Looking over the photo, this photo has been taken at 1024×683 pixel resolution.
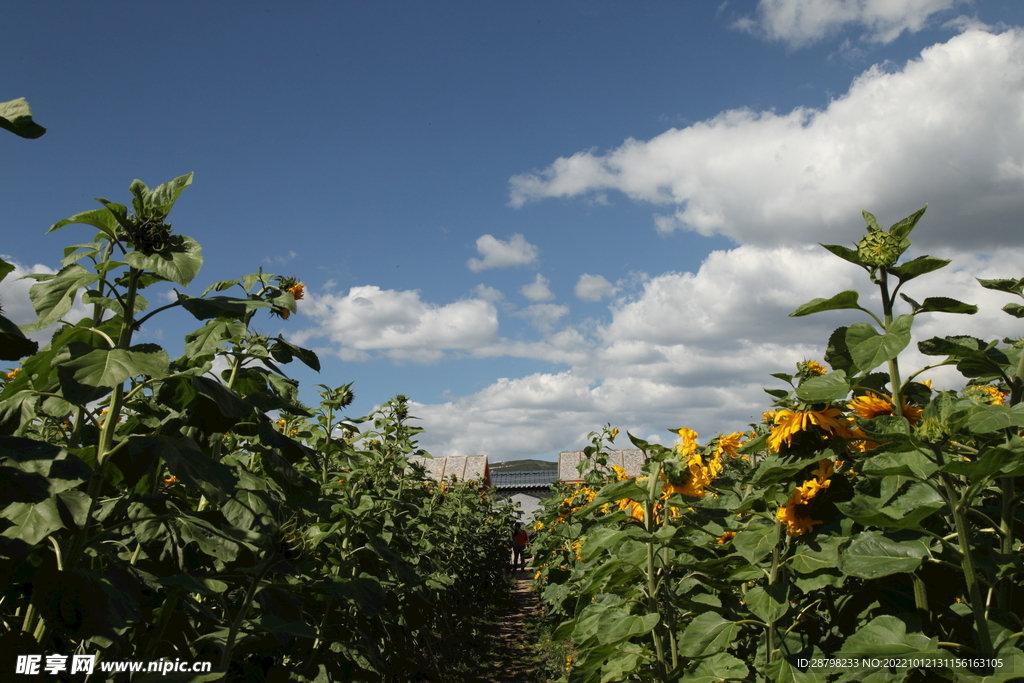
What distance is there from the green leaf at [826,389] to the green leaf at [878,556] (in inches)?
15.4

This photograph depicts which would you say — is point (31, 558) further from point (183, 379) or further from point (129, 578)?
point (183, 379)

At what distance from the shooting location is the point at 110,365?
1.73 m

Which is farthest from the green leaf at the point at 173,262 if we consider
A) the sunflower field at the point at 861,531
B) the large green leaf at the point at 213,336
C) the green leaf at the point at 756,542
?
the green leaf at the point at 756,542

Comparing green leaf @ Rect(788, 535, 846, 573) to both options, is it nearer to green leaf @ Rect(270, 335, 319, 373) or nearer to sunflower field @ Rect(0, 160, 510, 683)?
sunflower field @ Rect(0, 160, 510, 683)

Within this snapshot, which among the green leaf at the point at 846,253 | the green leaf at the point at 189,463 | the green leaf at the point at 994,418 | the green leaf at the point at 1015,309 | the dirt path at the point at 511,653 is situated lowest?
the dirt path at the point at 511,653

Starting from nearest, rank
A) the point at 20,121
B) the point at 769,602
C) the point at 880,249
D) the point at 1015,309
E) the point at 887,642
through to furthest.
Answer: the point at 20,121
the point at 887,642
the point at 880,249
the point at 769,602
the point at 1015,309

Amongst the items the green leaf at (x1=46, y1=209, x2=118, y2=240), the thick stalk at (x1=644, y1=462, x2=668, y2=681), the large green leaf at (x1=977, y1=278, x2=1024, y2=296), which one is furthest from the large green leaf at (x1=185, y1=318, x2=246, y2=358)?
the large green leaf at (x1=977, y1=278, x2=1024, y2=296)

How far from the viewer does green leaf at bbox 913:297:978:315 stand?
6.22ft

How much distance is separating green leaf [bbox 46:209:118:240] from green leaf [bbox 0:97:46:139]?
1.42ft

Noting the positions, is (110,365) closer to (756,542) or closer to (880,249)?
(756,542)

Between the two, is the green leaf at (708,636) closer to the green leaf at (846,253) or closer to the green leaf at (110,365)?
the green leaf at (846,253)

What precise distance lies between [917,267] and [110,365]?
7.57 ft

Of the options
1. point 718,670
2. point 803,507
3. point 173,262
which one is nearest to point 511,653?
point 718,670

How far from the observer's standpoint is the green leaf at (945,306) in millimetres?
1895
